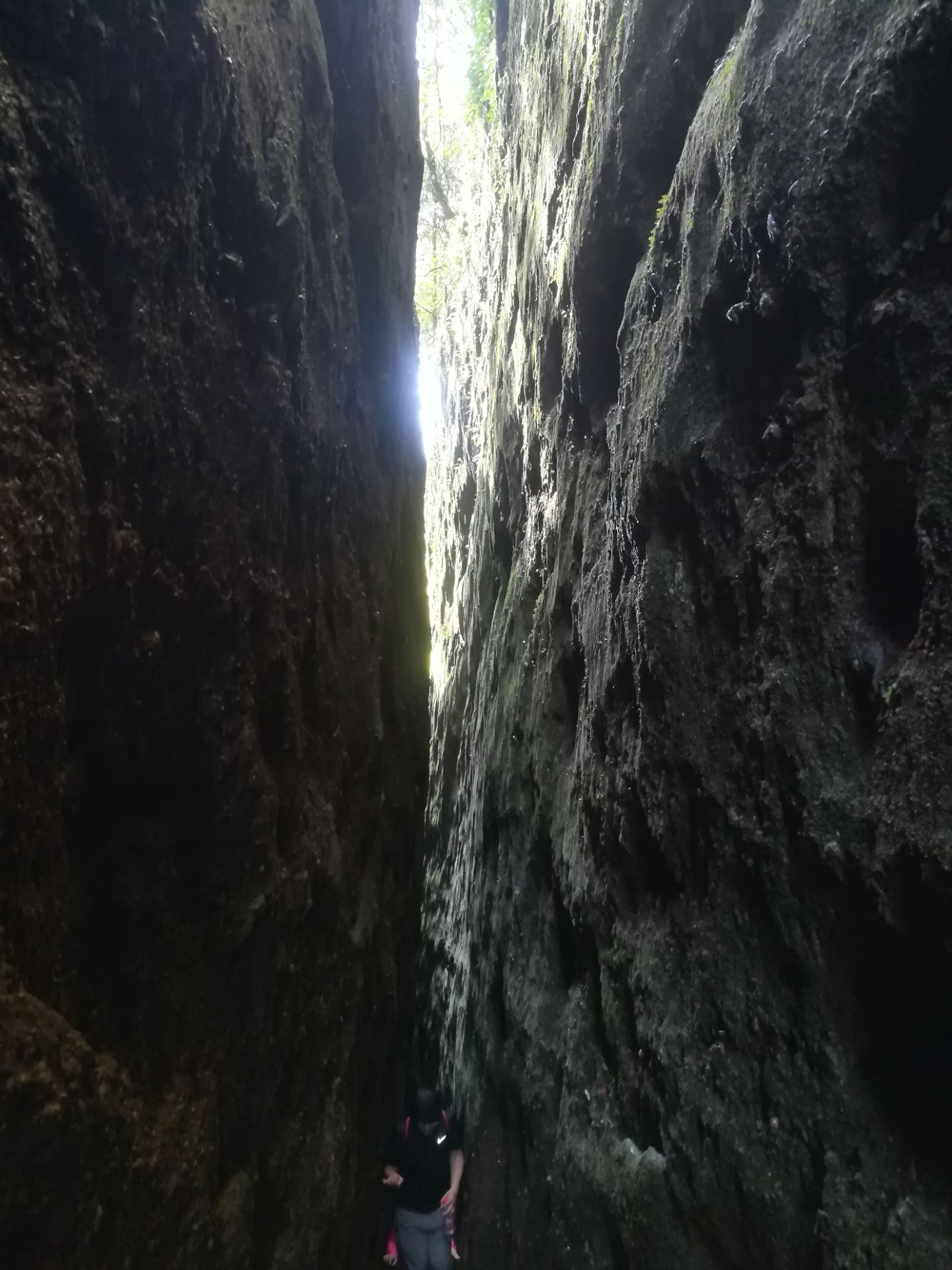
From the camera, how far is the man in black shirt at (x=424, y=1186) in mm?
5402

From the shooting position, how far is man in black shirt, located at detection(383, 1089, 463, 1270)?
5.40m

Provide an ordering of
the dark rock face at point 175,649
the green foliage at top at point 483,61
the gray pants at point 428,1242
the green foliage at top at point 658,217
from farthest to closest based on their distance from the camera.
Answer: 1. the green foliage at top at point 483,61
2. the gray pants at point 428,1242
3. the green foliage at top at point 658,217
4. the dark rock face at point 175,649

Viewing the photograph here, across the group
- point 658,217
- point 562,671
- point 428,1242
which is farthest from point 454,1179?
point 658,217

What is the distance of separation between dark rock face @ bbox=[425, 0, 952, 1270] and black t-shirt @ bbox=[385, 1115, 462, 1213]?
0.28 m

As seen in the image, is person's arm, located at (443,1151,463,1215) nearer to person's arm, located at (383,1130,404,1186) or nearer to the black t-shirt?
the black t-shirt

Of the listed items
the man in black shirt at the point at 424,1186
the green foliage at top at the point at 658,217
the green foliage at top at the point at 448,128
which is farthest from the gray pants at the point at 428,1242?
the green foliage at top at the point at 448,128

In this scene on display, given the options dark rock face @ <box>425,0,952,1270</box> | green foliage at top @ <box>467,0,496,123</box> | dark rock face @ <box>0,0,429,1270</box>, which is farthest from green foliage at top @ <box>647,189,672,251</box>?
green foliage at top @ <box>467,0,496,123</box>

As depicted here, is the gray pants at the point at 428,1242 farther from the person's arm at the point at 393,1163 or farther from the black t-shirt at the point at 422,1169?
the person's arm at the point at 393,1163

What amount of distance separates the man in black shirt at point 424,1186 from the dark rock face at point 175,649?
0.34 m

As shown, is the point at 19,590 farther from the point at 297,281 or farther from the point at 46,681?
the point at 297,281

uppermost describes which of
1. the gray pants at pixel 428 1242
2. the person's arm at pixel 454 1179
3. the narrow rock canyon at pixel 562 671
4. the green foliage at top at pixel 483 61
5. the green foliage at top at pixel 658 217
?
the green foliage at top at pixel 483 61

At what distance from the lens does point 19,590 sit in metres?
2.42

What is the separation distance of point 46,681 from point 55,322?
111 cm

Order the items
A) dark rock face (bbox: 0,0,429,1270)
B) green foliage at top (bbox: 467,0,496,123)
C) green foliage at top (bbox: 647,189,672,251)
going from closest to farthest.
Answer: dark rock face (bbox: 0,0,429,1270), green foliage at top (bbox: 647,189,672,251), green foliage at top (bbox: 467,0,496,123)
